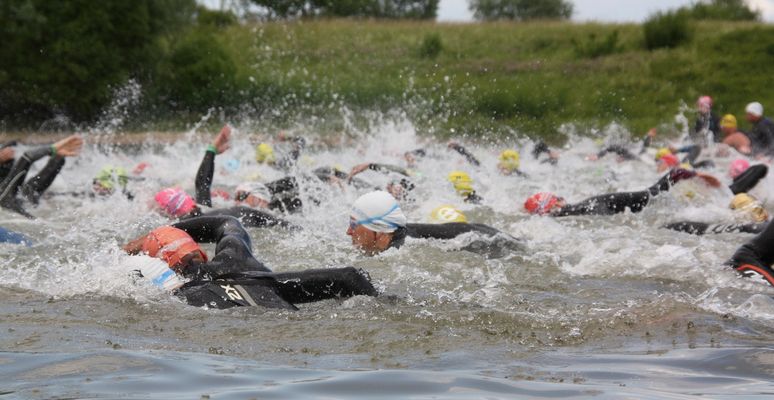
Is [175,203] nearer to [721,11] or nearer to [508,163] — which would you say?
[508,163]

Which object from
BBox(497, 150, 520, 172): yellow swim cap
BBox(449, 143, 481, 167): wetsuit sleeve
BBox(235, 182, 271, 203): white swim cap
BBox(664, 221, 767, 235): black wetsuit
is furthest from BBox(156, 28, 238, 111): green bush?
BBox(664, 221, 767, 235): black wetsuit

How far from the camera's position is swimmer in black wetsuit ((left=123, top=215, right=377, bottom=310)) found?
5.99 m

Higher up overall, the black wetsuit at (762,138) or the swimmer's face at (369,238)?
the swimmer's face at (369,238)

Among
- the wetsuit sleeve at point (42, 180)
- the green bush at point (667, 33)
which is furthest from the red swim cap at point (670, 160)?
the green bush at point (667, 33)

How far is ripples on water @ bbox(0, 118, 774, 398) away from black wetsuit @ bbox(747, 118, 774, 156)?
203 inches

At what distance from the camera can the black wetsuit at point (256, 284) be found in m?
5.98

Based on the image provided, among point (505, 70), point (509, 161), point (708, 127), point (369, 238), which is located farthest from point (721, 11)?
point (369, 238)

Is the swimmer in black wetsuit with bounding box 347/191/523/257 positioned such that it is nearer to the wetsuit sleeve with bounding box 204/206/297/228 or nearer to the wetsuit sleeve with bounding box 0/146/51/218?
the wetsuit sleeve with bounding box 204/206/297/228

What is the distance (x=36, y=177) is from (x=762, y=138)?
10633 mm

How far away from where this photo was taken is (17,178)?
33.2ft

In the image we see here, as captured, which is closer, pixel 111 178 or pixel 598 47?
pixel 111 178

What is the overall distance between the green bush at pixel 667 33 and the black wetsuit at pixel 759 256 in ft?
95.6

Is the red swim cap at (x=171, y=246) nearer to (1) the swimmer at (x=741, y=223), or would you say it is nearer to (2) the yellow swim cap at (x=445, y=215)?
(2) the yellow swim cap at (x=445, y=215)

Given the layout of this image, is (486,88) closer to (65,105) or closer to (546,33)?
(546,33)
